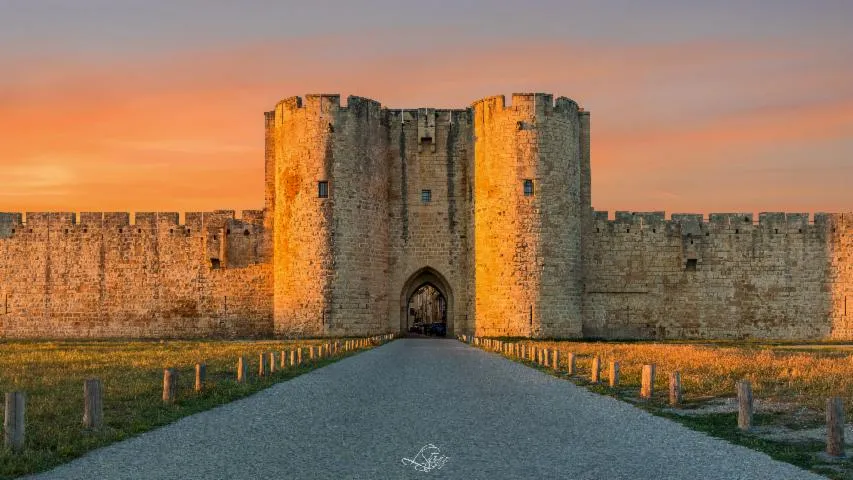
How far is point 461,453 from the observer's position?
9.89 metres

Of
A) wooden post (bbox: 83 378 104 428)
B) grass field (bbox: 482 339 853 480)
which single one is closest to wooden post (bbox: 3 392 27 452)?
wooden post (bbox: 83 378 104 428)

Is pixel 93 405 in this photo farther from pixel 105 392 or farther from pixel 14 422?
pixel 105 392

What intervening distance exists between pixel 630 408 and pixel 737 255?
32.9 meters

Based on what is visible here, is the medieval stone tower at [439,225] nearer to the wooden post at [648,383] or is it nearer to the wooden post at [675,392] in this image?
the wooden post at [648,383]

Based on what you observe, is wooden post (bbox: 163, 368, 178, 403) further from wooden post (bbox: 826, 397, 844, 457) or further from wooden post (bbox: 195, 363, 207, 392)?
wooden post (bbox: 826, 397, 844, 457)

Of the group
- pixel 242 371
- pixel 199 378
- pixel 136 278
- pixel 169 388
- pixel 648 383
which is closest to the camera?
pixel 169 388

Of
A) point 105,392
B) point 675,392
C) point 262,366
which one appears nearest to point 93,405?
point 105,392

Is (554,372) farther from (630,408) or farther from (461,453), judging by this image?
(461,453)

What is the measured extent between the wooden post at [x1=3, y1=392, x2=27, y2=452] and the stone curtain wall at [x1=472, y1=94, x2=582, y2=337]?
32.0 meters

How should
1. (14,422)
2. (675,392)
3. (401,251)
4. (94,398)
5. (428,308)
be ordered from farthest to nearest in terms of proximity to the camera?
(428,308) < (401,251) < (675,392) < (94,398) < (14,422)

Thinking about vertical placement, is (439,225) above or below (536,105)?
below

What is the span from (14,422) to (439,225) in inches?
1387

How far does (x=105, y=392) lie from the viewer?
15.7 m

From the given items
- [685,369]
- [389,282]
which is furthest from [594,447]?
[389,282]
